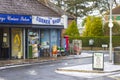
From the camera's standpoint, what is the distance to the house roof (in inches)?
1194

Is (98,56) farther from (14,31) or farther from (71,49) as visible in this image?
(71,49)

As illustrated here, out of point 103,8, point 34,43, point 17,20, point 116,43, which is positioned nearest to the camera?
point 17,20

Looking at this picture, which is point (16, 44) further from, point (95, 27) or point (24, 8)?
point (95, 27)

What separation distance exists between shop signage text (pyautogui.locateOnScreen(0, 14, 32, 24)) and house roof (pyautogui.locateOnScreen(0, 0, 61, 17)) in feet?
2.33

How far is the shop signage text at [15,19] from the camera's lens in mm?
28516

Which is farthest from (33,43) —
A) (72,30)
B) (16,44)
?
(72,30)

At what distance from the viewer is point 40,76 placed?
18.5 metres

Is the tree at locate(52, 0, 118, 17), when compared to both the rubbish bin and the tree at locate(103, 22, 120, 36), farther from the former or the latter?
the rubbish bin

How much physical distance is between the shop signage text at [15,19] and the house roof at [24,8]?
2.33 feet

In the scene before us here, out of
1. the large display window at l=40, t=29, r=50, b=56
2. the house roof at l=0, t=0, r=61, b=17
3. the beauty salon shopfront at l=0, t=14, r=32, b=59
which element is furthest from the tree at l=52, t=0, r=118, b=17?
the beauty salon shopfront at l=0, t=14, r=32, b=59

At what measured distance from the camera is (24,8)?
32406 millimetres

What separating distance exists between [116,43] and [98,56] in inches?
1246

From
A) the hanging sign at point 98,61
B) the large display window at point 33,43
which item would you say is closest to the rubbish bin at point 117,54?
the hanging sign at point 98,61

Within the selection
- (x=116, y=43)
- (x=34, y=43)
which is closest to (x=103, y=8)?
(x=116, y=43)
